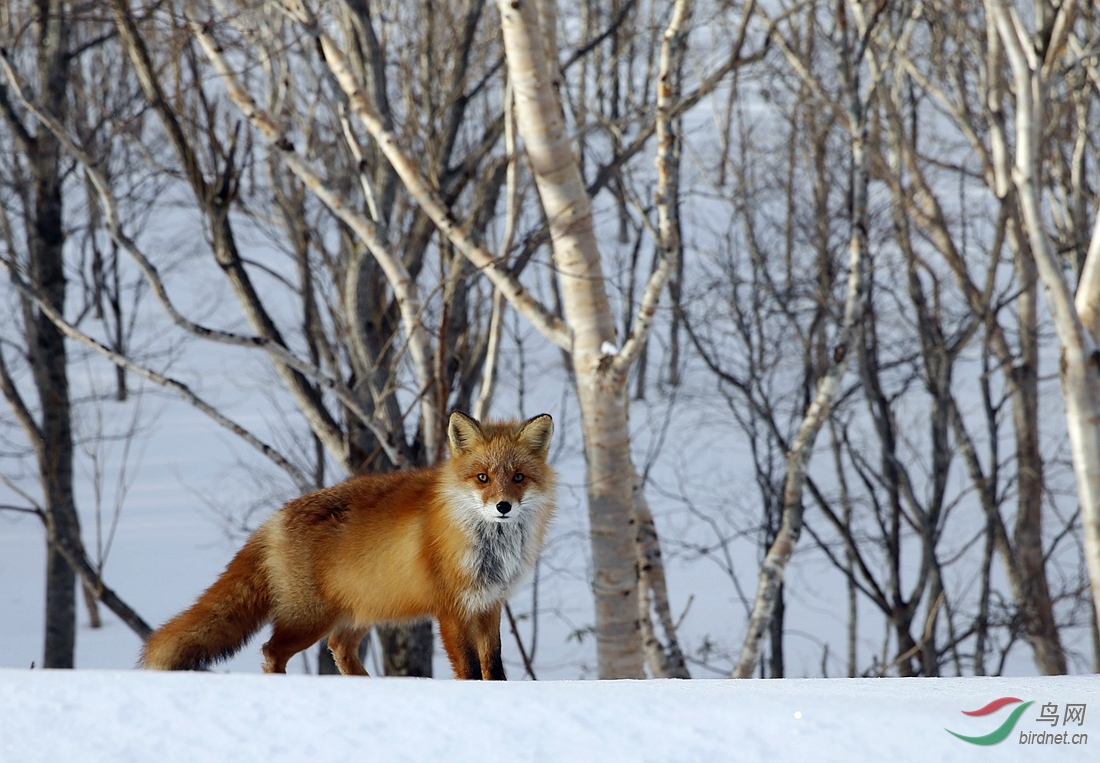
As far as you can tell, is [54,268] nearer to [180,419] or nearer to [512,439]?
[512,439]

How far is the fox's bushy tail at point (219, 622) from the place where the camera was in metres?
2.96

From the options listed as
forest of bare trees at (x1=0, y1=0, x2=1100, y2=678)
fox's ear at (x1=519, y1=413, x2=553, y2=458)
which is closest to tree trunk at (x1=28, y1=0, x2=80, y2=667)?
forest of bare trees at (x1=0, y1=0, x2=1100, y2=678)

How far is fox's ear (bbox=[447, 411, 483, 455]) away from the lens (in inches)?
126

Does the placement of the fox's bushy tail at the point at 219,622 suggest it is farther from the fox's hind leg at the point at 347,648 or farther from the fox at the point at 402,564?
the fox's hind leg at the point at 347,648

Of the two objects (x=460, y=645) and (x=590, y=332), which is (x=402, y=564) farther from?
(x=590, y=332)

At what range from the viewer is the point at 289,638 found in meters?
3.17

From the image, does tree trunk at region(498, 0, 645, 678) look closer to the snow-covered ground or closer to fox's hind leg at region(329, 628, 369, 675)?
fox's hind leg at region(329, 628, 369, 675)

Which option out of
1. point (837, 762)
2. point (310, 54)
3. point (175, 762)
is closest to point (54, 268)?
point (310, 54)

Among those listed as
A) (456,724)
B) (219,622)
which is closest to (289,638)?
(219,622)

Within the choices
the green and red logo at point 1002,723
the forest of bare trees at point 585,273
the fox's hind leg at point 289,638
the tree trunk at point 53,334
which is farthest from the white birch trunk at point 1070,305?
the tree trunk at point 53,334

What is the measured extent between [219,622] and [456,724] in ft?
4.42

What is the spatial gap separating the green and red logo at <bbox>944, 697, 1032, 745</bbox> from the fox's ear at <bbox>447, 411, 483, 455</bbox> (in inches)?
68.4

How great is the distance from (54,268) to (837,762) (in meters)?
9.79

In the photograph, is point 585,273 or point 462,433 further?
point 585,273
